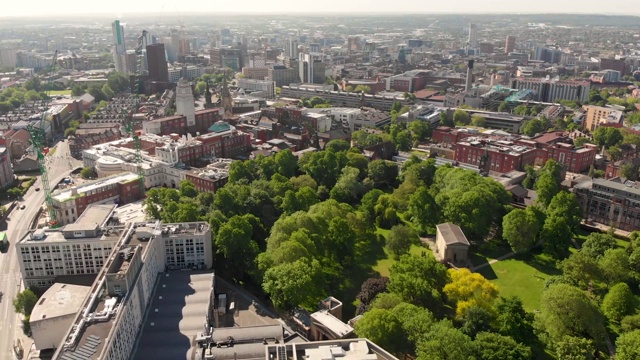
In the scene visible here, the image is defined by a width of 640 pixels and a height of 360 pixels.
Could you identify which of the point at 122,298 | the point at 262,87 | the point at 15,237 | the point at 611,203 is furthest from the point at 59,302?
the point at 262,87

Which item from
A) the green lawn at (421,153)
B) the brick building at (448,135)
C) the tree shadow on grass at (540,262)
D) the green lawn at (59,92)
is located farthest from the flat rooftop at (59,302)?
the green lawn at (59,92)

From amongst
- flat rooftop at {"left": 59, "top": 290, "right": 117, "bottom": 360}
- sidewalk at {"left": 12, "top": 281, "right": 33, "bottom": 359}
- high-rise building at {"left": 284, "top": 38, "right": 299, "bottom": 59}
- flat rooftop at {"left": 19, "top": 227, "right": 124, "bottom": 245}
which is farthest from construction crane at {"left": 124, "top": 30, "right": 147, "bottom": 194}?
high-rise building at {"left": 284, "top": 38, "right": 299, "bottom": 59}

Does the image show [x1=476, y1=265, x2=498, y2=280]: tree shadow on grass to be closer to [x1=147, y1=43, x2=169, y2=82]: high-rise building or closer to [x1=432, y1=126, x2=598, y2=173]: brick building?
[x1=432, y1=126, x2=598, y2=173]: brick building

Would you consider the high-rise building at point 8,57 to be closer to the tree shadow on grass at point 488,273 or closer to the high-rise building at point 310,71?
the high-rise building at point 310,71

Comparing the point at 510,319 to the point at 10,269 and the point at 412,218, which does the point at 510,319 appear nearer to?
the point at 412,218

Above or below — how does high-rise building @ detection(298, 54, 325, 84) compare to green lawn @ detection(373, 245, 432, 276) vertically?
above

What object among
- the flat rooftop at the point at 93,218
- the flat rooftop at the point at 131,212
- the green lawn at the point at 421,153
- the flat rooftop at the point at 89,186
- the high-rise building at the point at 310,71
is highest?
the high-rise building at the point at 310,71

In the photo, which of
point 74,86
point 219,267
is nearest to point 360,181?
point 219,267
